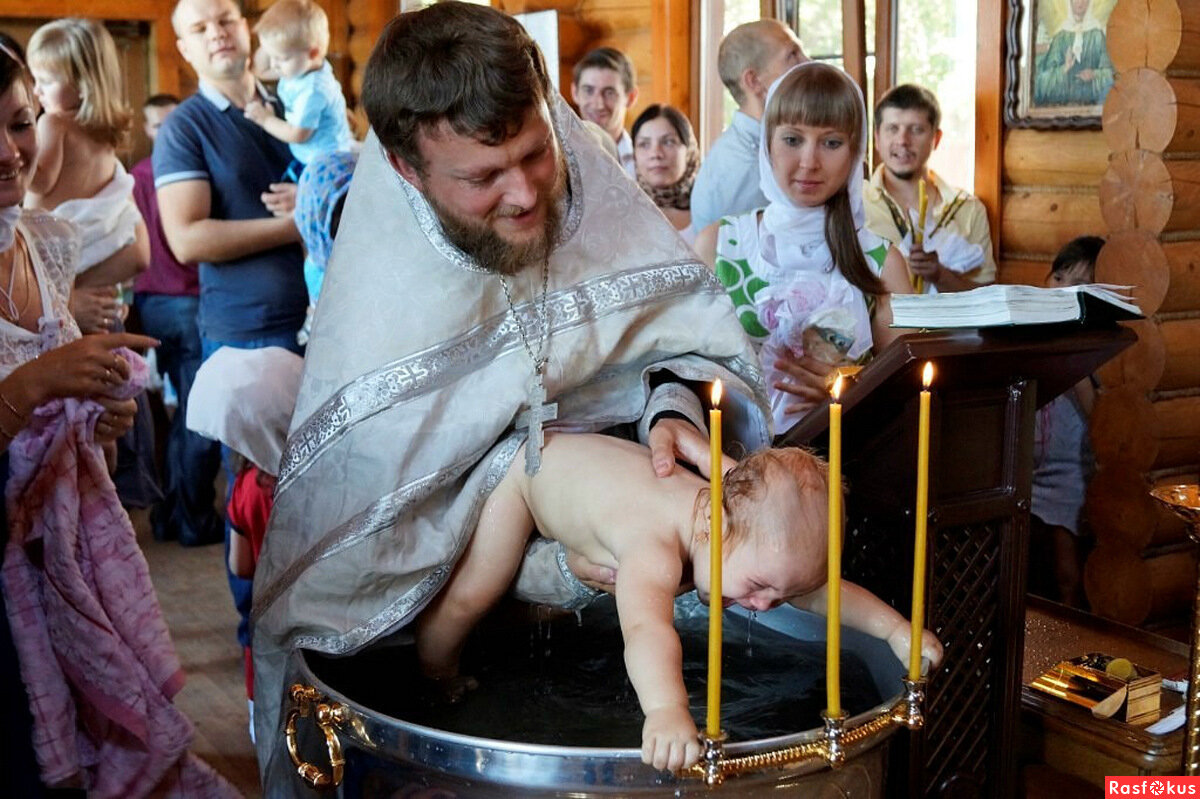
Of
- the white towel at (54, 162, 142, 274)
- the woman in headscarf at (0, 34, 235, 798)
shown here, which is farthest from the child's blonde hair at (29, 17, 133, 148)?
the woman in headscarf at (0, 34, 235, 798)

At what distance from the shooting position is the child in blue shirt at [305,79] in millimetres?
4422

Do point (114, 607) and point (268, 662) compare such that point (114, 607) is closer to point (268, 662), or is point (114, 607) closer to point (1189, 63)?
point (268, 662)

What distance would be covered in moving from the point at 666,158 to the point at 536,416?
137 inches

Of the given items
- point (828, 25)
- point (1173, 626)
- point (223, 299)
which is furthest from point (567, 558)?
point (828, 25)

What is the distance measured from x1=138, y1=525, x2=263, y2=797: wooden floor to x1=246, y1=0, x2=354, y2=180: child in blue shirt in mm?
1551

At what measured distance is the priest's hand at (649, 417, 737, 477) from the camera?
1.65 m

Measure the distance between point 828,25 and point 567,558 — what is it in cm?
480

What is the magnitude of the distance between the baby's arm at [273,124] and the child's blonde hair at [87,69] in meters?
0.36

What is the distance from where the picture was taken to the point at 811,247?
120 inches

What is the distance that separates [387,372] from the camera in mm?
1749

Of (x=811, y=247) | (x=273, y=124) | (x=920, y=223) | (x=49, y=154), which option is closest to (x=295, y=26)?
(x=273, y=124)

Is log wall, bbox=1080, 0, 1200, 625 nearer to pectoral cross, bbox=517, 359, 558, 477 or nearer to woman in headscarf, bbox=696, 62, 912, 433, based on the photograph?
woman in headscarf, bbox=696, 62, 912, 433

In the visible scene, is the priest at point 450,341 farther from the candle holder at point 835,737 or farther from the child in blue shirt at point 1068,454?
the child in blue shirt at point 1068,454

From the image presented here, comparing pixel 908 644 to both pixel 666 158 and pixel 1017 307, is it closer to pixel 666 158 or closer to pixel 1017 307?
pixel 1017 307
